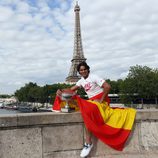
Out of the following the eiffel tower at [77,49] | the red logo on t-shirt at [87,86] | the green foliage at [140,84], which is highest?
the eiffel tower at [77,49]

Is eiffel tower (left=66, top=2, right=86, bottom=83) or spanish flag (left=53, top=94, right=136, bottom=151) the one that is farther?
eiffel tower (left=66, top=2, right=86, bottom=83)

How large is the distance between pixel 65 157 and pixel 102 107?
1.24 meters

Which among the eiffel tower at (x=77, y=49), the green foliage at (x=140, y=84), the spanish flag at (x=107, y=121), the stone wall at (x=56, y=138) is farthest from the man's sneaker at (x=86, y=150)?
the eiffel tower at (x=77, y=49)

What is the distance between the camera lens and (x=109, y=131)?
24.4ft

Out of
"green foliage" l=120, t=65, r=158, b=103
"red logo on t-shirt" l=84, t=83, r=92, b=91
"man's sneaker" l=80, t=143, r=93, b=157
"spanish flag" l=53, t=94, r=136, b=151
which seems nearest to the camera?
"spanish flag" l=53, t=94, r=136, b=151

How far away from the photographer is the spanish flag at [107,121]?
287 inches

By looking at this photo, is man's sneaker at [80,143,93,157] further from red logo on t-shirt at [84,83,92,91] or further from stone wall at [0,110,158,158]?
red logo on t-shirt at [84,83,92,91]

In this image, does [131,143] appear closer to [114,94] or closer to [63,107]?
[63,107]

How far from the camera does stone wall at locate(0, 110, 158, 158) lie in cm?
704

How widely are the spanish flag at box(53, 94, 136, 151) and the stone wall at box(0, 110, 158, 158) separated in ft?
0.67

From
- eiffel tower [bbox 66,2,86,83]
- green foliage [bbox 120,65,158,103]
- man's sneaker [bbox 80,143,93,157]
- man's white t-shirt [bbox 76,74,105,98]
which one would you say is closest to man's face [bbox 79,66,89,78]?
man's white t-shirt [bbox 76,74,105,98]

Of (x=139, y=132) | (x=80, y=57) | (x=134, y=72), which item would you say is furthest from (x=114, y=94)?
(x=139, y=132)

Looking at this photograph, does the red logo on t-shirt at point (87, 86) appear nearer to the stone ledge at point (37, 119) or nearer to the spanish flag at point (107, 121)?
the spanish flag at point (107, 121)

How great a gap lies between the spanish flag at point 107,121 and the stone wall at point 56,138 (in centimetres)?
20
